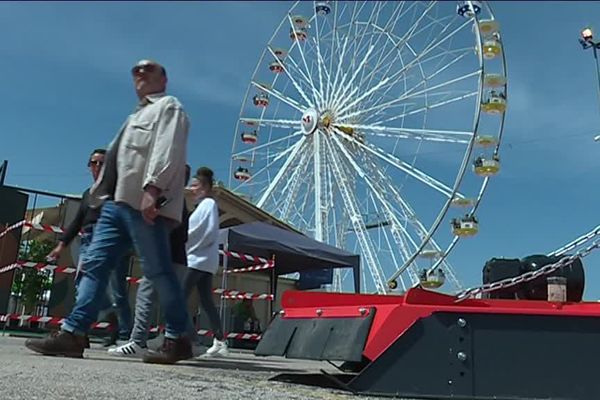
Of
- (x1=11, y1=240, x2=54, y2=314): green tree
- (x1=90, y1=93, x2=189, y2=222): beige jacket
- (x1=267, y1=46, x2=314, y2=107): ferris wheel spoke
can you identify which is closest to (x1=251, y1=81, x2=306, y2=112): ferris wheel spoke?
(x1=267, y1=46, x2=314, y2=107): ferris wheel spoke

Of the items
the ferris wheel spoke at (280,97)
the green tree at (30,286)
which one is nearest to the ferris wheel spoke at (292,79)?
the ferris wheel spoke at (280,97)

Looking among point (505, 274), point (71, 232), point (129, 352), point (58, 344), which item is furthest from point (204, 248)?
point (505, 274)

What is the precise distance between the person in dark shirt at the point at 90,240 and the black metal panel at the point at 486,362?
7.69ft

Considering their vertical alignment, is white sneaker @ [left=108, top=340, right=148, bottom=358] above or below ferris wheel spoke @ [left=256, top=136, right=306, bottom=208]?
below

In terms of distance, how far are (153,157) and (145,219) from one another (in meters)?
0.29

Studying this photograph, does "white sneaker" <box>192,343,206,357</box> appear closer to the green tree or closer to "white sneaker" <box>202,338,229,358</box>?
"white sneaker" <box>202,338,229,358</box>

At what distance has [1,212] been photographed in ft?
26.9

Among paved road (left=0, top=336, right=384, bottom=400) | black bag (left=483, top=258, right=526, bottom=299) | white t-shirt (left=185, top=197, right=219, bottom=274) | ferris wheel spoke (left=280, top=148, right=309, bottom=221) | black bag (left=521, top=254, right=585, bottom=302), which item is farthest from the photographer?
ferris wheel spoke (left=280, top=148, right=309, bottom=221)

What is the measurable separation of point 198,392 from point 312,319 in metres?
0.95

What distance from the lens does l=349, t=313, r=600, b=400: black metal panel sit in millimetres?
2584

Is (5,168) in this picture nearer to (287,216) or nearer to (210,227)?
(210,227)

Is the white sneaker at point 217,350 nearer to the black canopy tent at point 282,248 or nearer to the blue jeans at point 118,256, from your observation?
the blue jeans at point 118,256

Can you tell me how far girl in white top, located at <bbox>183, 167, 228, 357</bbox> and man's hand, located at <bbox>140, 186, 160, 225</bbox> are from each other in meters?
1.67

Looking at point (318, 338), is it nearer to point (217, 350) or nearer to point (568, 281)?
point (568, 281)
